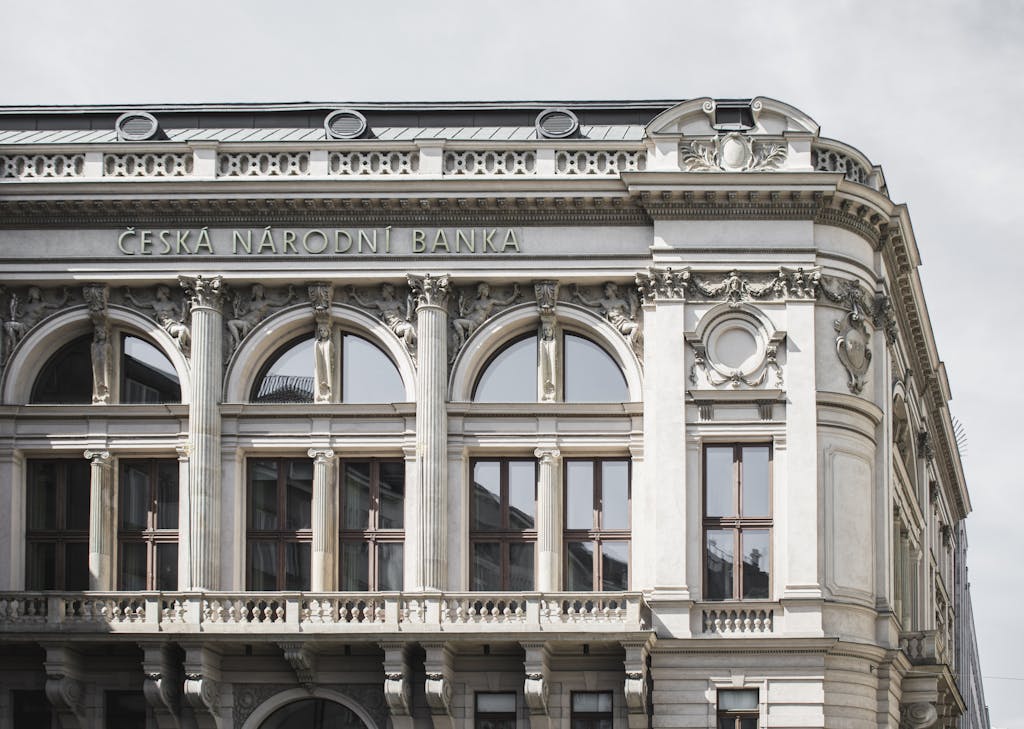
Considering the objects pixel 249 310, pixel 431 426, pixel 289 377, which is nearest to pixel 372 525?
pixel 431 426

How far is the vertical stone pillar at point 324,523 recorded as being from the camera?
5597 cm

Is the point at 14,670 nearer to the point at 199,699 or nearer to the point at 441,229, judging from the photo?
the point at 199,699

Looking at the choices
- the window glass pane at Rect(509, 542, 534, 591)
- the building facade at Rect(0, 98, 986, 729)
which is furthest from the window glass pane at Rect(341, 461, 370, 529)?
the window glass pane at Rect(509, 542, 534, 591)

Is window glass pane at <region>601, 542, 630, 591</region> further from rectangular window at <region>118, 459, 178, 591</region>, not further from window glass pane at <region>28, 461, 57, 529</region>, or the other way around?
window glass pane at <region>28, 461, 57, 529</region>

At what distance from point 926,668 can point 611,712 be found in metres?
10.2

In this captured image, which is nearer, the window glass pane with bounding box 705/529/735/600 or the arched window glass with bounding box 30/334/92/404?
the window glass pane with bounding box 705/529/735/600

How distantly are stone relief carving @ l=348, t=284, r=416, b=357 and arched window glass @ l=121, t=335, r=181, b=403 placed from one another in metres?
4.94

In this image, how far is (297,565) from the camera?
56.7m

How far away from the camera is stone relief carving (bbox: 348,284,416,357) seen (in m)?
56.9

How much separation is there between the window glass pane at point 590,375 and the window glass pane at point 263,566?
8.12 metres

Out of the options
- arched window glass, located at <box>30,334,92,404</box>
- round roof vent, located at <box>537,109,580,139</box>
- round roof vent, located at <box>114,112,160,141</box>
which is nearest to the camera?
arched window glass, located at <box>30,334,92,404</box>

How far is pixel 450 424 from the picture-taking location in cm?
5644

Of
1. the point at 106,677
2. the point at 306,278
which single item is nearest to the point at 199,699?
the point at 106,677

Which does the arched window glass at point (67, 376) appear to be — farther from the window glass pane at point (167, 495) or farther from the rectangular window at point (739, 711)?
the rectangular window at point (739, 711)
